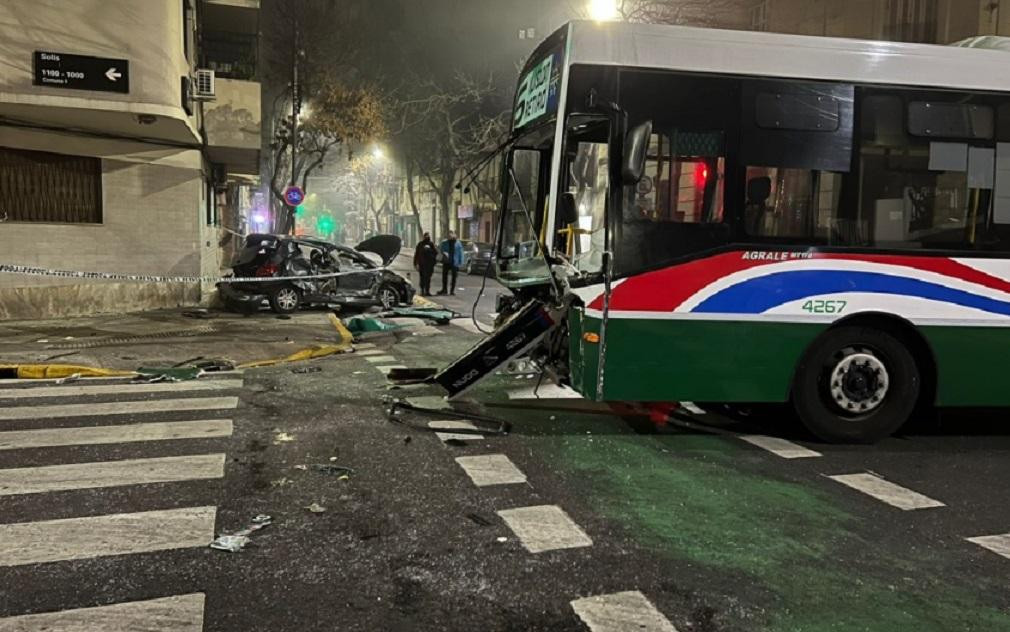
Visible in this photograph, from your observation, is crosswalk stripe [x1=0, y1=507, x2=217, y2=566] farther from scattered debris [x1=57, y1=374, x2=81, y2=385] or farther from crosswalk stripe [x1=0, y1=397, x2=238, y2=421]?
scattered debris [x1=57, y1=374, x2=81, y2=385]

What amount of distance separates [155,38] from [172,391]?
8.14 meters

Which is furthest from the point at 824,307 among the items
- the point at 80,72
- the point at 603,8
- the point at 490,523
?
the point at 603,8

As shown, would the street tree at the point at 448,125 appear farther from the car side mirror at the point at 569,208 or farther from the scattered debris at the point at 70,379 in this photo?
the car side mirror at the point at 569,208

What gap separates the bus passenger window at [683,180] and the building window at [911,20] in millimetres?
18465

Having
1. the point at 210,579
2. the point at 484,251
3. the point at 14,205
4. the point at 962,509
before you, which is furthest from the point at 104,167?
the point at 484,251

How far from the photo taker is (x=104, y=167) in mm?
14648

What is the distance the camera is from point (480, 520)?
4.46 metres

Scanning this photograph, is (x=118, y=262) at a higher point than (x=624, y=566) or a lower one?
higher

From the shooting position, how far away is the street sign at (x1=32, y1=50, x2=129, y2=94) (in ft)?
39.8

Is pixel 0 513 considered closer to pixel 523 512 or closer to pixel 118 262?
pixel 523 512

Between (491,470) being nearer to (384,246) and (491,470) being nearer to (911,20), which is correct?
(384,246)

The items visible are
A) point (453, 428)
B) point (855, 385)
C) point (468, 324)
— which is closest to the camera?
point (855, 385)

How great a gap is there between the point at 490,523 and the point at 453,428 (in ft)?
7.27

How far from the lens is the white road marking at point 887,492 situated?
498 cm
